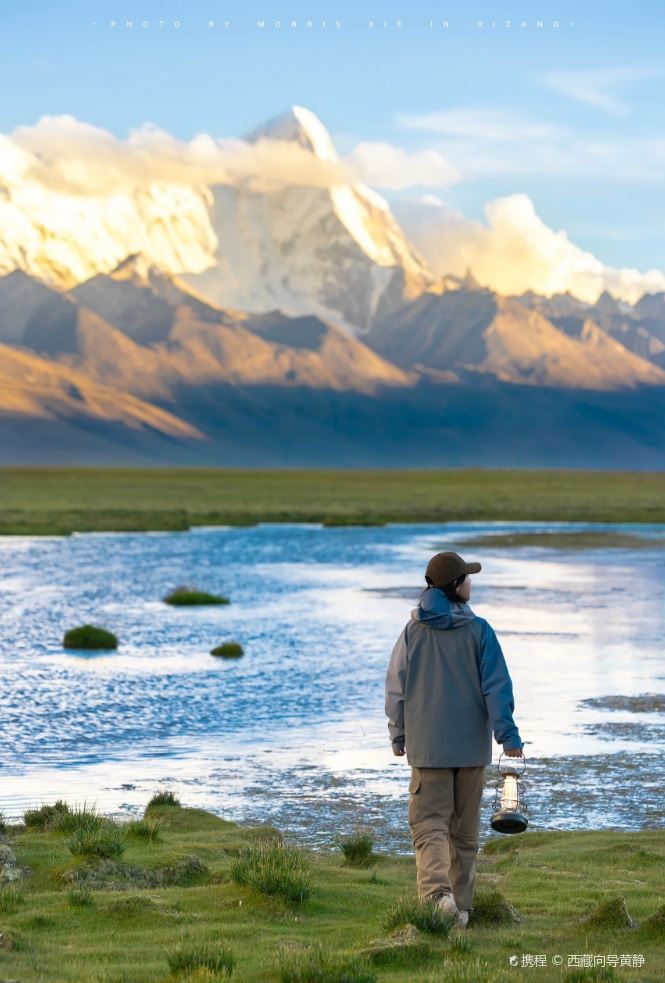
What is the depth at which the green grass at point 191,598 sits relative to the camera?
3859 cm

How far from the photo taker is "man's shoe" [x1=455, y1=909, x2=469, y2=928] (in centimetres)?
938

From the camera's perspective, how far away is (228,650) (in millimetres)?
28422

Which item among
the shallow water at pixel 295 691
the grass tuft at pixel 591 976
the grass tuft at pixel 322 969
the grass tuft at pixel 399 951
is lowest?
the shallow water at pixel 295 691

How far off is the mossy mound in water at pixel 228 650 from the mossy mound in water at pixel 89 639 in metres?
2.17

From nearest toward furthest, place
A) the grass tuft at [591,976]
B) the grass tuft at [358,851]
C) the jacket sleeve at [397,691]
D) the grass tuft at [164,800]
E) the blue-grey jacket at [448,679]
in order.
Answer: the grass tuft at [591,976]
the blue-grey jacket at [448,679]
the jacket sleeve at [397,691]
the grass tuft at [358,851]
the grass tuft at [164,800]

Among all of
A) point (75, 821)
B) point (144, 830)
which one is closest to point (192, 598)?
point (75, 821)

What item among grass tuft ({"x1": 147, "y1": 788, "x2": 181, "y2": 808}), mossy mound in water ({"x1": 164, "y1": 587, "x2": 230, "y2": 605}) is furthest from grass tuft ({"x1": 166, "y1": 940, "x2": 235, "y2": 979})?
mossy mound in water ({"x1": 164, "y1": 587, "x2": 230, "y2": 605})

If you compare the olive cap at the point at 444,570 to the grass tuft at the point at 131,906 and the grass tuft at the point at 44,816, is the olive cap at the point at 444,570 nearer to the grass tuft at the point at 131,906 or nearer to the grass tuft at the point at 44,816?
the grass tuft at the point at 131,906

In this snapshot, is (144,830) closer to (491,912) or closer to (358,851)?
(358,851)

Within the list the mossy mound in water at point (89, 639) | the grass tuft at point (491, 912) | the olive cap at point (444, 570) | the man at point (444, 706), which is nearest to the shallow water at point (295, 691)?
the mossy mound in water at point (89, 639)

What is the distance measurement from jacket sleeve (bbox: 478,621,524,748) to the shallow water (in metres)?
4.95

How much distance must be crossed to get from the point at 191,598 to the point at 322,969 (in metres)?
30.9

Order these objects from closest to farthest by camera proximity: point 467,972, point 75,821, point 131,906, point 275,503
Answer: point 467,972, point 131,906, point 75,821, point 275,503

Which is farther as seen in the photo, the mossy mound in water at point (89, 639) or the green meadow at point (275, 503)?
the green meadow at point (275, 503)
